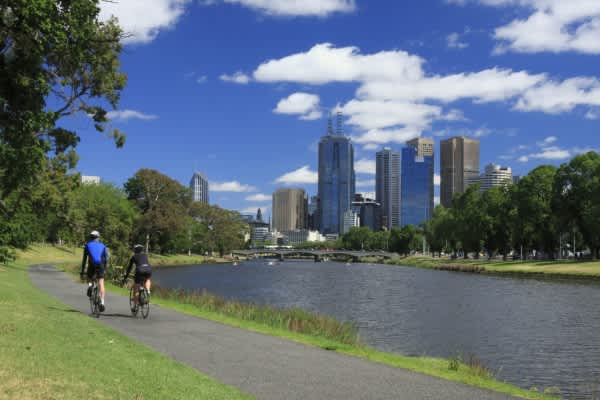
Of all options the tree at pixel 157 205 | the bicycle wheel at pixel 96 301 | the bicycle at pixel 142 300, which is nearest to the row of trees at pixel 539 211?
the tree at pixel 157 205

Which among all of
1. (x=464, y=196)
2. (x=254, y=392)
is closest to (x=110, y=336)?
(x=254, y=392)

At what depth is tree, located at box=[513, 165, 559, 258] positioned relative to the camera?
10944cm

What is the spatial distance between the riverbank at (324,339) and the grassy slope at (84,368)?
5598 millimetres

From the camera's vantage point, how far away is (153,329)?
729 inches

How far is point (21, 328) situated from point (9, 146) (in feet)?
41.4

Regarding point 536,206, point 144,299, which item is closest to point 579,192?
point 536,206

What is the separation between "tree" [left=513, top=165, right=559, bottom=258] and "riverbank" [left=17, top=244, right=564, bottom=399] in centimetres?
8817

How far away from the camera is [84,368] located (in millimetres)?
11031

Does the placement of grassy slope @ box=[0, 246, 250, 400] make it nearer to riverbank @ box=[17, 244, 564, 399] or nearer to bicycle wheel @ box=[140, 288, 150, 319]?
bicycle wheel @ box=[140, 288, 150, 319]

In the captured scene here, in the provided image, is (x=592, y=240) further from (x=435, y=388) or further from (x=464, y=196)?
(x=435, y=388)

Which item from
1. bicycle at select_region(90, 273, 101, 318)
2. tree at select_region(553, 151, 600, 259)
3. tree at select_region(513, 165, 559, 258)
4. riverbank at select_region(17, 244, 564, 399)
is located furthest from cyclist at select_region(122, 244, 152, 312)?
tree at select_region(513, 165, 559, 258)

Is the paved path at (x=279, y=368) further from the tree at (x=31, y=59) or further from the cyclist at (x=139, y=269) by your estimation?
the tree at (x=31, y=59)

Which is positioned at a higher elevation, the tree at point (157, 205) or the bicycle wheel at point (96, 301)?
the tree at point (157, 205)

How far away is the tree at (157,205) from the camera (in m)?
120
